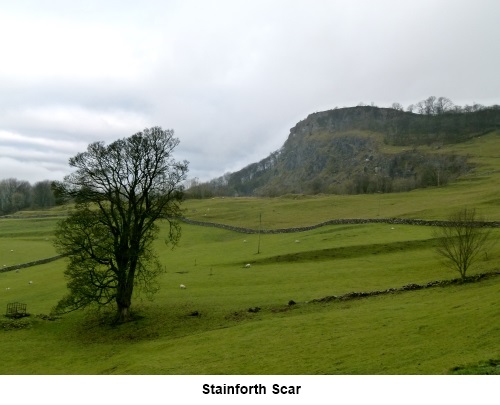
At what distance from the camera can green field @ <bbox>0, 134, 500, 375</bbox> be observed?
71.7 ft

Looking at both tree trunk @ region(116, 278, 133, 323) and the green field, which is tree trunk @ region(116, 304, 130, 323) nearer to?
tree trunk @ region(116, 278, 133, 323)

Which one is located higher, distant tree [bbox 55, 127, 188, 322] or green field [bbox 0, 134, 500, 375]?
distant tree [bbox 55, 127, 188, 322]

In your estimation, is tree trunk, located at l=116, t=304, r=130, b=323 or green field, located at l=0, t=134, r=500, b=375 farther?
tree trunk, located at l=116, t=304, r=130, b=323

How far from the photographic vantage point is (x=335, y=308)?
33.7m

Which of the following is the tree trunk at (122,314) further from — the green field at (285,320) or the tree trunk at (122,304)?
the green field at (285,320)

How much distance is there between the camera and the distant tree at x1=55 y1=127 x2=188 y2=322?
37531 millimetres

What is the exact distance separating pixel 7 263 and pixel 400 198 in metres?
111

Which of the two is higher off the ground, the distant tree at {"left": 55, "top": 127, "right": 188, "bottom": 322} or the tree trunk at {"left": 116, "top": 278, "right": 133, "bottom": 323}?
the distant tree at {"left": 55, "top": 127, "right": 188, "bottom": 322}

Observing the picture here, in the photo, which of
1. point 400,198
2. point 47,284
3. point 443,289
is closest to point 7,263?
point 47,284

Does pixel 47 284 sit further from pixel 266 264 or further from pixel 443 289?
pixel 443 289

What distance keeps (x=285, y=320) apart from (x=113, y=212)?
19359 millimetres

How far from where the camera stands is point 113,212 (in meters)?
39.5

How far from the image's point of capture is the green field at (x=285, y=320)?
2186 centimetres

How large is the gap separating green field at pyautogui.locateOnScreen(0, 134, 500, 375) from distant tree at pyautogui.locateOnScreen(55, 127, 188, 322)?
3450 mm
